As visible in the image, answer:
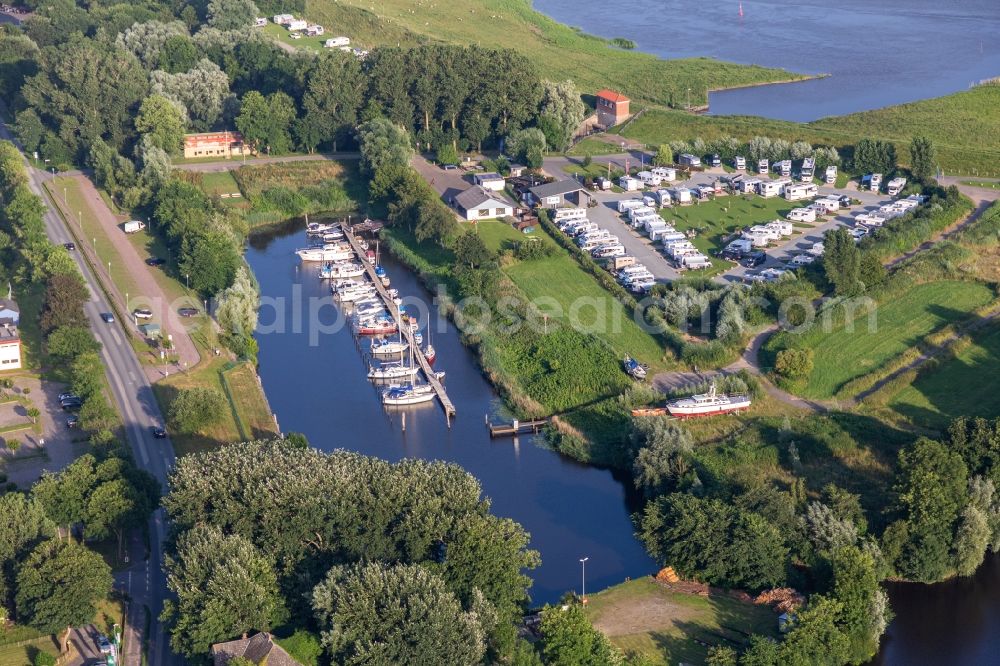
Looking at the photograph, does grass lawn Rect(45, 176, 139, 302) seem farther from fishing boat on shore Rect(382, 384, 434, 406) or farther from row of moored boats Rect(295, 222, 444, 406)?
fishing boat on shore Rect(382, 384, 434, 406)

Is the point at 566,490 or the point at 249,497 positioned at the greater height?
the point at 249,497

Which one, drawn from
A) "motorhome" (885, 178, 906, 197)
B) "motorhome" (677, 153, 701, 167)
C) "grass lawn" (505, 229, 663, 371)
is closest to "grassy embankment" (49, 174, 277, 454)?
"grass lawn" (505, 229, 663, 371)

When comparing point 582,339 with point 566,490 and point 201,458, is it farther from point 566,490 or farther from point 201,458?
point 201,458

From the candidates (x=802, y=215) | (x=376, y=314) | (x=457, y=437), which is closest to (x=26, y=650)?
(x=457, y=437)

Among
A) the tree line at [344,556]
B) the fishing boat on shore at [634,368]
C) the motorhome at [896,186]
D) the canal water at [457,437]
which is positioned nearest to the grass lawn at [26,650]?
the tree line at [344,556]

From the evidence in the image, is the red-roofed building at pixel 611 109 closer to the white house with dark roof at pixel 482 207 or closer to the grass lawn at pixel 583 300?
the white house with dark roof at pixel 482 207

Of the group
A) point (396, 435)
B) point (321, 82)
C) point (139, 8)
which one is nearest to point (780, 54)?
point (321, 82)

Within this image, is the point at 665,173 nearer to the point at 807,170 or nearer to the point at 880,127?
the point at 807,170
